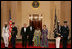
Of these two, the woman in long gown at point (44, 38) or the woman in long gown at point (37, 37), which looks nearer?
the woman in long gown at point (44, 38)

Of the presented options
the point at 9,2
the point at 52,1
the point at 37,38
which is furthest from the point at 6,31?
the point at 52,1

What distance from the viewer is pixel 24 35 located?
478cm

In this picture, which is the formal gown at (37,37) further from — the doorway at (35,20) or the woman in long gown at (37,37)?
the doorway at (35,20)

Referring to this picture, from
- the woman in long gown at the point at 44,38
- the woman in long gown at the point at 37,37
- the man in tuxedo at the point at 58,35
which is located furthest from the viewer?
the woman in long gown at the point at 37,37

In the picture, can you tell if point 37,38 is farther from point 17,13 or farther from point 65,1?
point 65,1

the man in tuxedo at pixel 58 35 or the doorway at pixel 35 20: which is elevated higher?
the doorway at pixel 35 20

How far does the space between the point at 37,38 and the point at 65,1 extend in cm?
317

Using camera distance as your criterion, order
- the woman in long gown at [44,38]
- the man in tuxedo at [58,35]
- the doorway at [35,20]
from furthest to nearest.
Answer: the doorway at [35,20] → the woman in long gown at [44,38] → the man in tuxedo at [58,35]

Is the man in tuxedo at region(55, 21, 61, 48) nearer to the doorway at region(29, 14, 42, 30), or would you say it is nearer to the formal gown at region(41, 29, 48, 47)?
the formal gown at region(41, 29, 48, 47)

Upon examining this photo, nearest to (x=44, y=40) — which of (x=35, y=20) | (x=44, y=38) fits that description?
(x=44, y=38)

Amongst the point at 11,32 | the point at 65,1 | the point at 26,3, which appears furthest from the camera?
the point at 26,3

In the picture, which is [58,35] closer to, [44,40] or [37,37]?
[44,40]

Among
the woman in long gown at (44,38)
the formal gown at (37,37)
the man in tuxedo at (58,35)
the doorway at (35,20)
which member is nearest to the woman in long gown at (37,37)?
the formal gown at (37,37)

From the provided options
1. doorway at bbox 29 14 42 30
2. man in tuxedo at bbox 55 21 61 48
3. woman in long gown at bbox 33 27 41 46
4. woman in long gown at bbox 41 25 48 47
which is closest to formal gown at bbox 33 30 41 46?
woman in long gown at bbox 33 27 41 46
